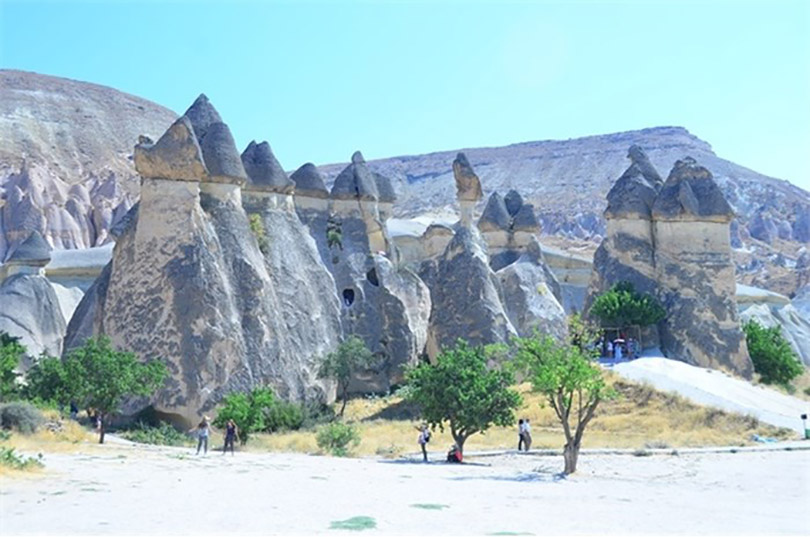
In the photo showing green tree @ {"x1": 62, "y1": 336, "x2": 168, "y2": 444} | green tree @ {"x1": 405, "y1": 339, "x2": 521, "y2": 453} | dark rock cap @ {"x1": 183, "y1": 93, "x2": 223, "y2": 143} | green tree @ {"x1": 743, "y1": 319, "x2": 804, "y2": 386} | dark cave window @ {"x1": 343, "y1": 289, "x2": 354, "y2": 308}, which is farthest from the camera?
dark cave window @ {"x1": 343, "y1": 289, "x2": 354, "y2": 308}

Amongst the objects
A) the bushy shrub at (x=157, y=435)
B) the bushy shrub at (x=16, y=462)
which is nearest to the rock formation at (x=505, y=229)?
the bushy shrub at (x=157, y=435)

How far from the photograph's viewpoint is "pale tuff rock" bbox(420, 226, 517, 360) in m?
32.0

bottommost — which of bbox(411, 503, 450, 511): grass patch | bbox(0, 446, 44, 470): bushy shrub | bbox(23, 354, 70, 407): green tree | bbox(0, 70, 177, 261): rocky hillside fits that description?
bbox(411, 503, 450, 511): grass patch

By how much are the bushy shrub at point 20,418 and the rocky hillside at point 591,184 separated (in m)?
81.4

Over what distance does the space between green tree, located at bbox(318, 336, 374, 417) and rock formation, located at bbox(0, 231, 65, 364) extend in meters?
14.0

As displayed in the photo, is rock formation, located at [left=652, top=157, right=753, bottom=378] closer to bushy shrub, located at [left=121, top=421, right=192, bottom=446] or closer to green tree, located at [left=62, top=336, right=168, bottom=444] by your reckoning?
bushy shrub, located at [left=121, top=421, right=192, bottom=446]

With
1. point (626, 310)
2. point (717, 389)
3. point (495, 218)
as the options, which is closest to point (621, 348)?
point (626, 310)

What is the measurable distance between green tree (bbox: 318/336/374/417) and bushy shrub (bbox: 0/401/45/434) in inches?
464

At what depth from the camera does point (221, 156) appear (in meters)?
28.2

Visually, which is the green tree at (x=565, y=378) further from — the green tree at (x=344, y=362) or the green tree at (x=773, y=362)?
the green tree at (x=773, y=362)

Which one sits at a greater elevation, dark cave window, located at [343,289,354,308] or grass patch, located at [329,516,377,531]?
dark cave window, located at [343,289,354,308]

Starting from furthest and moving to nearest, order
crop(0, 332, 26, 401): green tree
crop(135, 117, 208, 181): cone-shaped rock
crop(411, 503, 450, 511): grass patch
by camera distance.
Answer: crop(135, 117, 208, 181): cone-shaped rock, crop(0, 332, 26, 401): green tree, crop(411, 503, 450, 511): grass patch

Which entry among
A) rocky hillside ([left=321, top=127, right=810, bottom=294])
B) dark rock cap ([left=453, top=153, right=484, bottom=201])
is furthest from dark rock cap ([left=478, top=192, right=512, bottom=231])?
rocky hillside ([left=321, top=127, right=810, bottom=294])

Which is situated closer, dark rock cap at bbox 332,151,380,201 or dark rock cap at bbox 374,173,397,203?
dark rock cap at bbox 332,151,380,201
